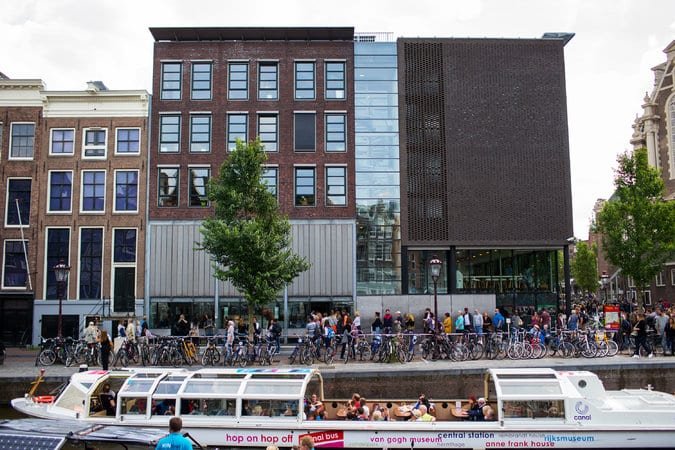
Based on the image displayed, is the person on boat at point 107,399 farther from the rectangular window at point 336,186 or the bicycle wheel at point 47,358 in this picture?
the rectangular window at point 336,186

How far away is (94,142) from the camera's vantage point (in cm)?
3844

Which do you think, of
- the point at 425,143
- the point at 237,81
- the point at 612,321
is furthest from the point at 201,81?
the point at 612,321

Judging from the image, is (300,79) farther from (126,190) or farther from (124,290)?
(124,290)

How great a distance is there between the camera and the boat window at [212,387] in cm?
1675

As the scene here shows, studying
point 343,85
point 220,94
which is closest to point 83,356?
point 220,94

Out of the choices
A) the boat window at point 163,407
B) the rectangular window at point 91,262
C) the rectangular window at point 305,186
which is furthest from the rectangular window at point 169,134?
the boat window at point 163,407

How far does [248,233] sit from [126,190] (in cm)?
1394

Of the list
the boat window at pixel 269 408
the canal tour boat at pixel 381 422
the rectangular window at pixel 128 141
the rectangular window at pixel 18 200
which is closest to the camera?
the canal tour boat at pixel 381 422

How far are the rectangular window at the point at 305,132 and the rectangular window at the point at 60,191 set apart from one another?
13.4 m

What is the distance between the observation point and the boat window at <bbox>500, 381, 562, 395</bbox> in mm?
15969

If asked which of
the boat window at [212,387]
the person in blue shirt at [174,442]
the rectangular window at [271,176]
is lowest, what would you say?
the boat window at [212,387]

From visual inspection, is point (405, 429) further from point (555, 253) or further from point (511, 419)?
point (555, 253)

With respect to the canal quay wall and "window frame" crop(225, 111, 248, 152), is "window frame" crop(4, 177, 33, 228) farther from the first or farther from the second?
the canal quay wall

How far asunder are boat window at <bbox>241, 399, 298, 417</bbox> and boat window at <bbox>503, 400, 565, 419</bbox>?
17.4 feet
